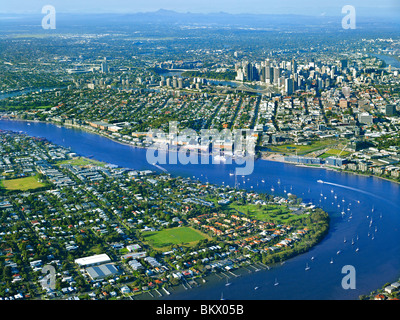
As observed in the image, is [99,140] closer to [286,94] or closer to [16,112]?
[16,112]

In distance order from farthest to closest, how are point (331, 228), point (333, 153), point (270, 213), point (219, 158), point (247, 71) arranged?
1. point (247, 71)
2. point (333, 153)
3. point (219, 158)
4. point (270, 213)
5. point (331, 228)

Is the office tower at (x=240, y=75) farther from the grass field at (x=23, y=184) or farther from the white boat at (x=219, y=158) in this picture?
the grass field at (x=23, y=184)

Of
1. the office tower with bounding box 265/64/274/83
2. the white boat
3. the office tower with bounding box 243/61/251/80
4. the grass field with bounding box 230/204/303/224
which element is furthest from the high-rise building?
→ the grass field with bounding box 230/204/303/224

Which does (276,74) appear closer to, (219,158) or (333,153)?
(333,153)

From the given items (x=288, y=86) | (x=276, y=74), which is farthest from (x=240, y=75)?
(x=288, y=86)

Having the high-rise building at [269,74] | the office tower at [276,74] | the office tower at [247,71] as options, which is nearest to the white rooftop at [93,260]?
the office tower at [276,74]
